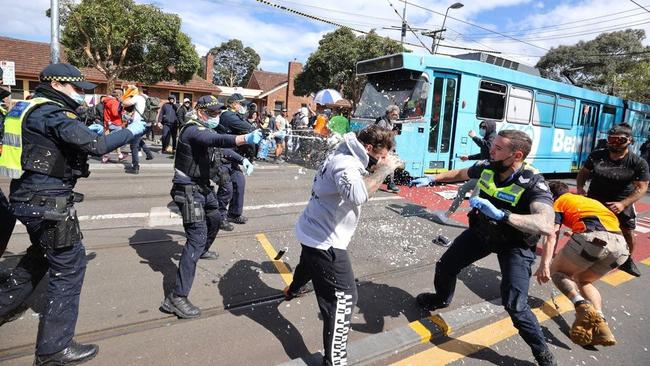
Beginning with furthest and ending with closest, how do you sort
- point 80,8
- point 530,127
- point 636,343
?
point 80,8 → point 530,127 → point 636,343

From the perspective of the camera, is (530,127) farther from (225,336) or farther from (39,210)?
(39,210)

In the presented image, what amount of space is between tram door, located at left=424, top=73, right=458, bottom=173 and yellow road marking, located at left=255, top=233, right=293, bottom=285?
5359 millimetres

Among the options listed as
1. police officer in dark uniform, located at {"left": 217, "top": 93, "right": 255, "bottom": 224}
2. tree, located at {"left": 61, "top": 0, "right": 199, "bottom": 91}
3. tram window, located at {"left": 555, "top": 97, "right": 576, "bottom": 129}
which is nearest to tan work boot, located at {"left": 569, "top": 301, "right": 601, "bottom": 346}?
police officer in dark uniform, located at {"left": 217, "top": 93, "right": 255, "bottom": 224}

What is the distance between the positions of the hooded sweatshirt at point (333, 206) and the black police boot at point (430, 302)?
62.6 inches

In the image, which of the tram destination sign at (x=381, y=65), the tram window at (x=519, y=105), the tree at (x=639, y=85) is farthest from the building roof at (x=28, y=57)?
the tree at (x=639, y=85)

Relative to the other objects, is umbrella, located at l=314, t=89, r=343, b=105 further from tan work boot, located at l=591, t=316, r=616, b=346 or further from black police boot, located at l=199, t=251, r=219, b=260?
tan work boot, located at l=591, t=316, r=616, b=346

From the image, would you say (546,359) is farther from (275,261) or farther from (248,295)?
(275,261)

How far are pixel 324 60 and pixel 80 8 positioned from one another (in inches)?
579

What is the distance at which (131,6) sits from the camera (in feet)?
53.2

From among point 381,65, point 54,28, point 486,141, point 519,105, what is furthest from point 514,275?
point 54,28

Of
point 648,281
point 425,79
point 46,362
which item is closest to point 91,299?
point 46,362

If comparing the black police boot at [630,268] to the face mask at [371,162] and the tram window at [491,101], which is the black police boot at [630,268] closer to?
the face mask at [371,162]

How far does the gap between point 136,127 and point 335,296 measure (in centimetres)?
192

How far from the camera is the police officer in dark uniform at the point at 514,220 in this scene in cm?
283
